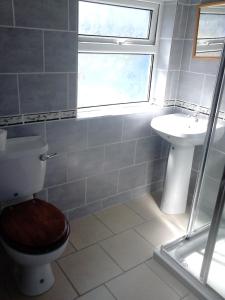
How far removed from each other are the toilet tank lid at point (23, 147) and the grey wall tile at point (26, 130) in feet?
0.12

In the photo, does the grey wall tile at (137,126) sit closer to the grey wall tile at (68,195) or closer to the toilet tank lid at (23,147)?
the grey wall tile at (68,195)

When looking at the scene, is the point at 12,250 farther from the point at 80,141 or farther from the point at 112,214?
the point at 112,214

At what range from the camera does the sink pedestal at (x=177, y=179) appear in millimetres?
2236

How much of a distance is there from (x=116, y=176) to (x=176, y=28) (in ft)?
4.22

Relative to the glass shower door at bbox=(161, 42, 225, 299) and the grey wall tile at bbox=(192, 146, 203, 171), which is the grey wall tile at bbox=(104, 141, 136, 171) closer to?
the grey wall tile at bbox=(192, 146, 203, 171)

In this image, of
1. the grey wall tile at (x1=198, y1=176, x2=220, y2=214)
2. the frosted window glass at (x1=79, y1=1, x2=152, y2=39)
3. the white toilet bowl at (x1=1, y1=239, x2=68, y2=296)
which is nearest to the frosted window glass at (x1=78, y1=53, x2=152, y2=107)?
the frosted window glass at (x1=79, y1=1, x2=152, y2=39)

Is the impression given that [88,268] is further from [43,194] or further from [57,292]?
[43,194]

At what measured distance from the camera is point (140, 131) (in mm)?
2391

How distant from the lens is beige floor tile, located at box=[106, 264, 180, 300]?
166cm

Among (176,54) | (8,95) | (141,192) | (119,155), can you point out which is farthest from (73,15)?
→ (141,192)

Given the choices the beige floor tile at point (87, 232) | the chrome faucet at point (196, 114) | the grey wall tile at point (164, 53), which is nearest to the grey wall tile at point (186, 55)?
the grey wall tile at point (164, 53)

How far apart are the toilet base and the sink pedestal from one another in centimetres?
116

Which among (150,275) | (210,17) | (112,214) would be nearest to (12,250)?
(150,275)

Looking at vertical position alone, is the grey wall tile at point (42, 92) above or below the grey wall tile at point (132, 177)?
above
